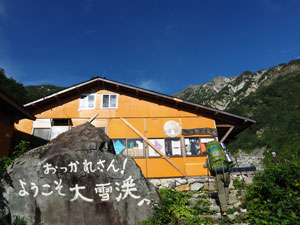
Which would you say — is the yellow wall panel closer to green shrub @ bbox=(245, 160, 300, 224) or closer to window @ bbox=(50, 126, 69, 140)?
window @ bbox=(50, 126, 69, 140)

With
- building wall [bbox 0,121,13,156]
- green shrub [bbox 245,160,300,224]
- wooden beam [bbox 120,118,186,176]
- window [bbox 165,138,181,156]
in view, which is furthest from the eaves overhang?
green shrub [bbox 245,160,300,224]

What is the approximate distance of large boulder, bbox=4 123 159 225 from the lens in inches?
213

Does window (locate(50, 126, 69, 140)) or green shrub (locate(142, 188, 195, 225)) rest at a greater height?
window (locate(50, 126, 69, 140))

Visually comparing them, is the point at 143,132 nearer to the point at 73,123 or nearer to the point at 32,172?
the point at 73,123

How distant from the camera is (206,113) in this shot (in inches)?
518

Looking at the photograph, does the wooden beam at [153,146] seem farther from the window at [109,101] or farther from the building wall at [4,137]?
the building wall at [4,137]

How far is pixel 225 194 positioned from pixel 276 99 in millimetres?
62736

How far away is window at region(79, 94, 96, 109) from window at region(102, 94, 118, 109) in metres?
0.67

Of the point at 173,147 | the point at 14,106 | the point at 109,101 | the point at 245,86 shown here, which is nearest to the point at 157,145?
the point at 173,147

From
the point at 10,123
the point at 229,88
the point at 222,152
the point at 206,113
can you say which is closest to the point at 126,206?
the point at 222,152

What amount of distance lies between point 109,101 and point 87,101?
1405 mm

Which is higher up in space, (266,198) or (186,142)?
(186,142)

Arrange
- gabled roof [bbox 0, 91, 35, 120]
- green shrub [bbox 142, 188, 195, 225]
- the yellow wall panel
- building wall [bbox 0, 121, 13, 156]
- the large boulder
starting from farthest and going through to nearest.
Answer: the yellow wall panel, building wall [bbox 0, 121, 13, 156], gabled roof [bbox 0, 91, 35, 120], the large boulder, green shrub [bbox 142, 188, 195, 225]

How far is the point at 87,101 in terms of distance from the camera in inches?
531
